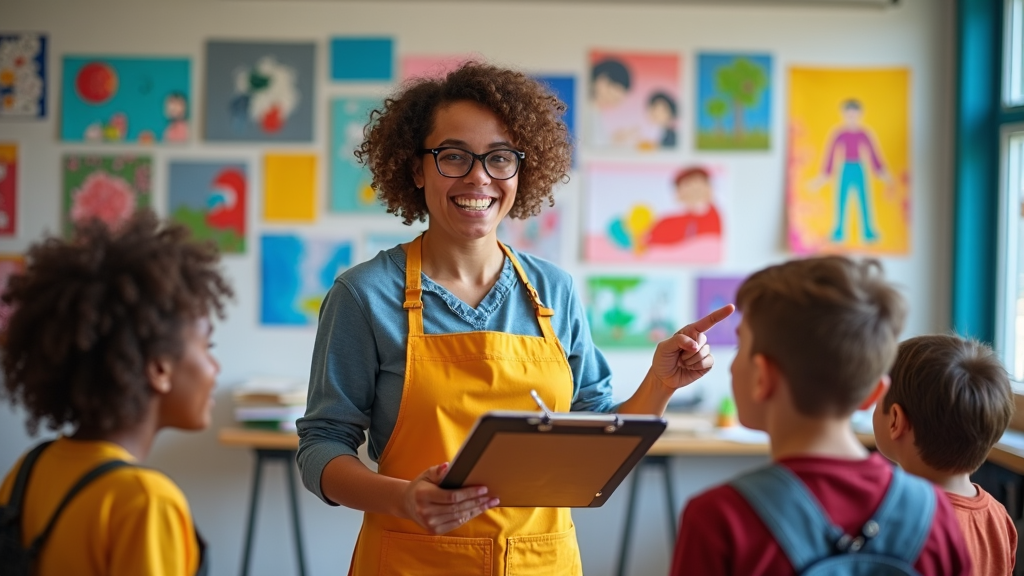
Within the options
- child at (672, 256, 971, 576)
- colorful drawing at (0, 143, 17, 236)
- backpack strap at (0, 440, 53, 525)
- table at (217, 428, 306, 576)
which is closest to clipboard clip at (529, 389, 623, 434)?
child at (672, 256, 971, 576)

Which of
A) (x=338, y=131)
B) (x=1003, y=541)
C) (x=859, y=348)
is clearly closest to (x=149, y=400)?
(x=859, y=348)

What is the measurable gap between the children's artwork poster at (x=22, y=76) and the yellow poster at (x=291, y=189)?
3.05ft

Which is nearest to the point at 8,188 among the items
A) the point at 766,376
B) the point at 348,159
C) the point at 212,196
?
the point at 212,196

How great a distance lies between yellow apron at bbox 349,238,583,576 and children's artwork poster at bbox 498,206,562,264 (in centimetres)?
201

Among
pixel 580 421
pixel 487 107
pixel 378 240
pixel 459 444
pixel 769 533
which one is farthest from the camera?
pixel 378 240

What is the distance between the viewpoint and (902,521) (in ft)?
3.88

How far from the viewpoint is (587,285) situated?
3.80 m

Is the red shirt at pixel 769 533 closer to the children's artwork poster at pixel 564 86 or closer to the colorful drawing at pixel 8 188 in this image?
the children's artwork poster at pixel 564 86

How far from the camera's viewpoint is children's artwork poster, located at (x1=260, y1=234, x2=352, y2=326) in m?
3.77

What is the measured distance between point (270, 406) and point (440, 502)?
220cm

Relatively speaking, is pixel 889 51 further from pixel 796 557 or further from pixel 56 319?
pixel 56 319

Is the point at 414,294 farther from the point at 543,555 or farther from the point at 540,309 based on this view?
the point at 543,555

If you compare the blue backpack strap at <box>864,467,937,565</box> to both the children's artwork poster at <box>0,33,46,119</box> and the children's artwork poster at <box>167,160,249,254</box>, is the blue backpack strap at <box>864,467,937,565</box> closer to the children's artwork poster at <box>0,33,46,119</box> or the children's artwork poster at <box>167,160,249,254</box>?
the children's artwork poster at <box>167,160,249,254</box>

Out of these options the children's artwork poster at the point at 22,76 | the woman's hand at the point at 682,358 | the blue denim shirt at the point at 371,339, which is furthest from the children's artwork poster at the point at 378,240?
the woman's hand at the point at 682,358
